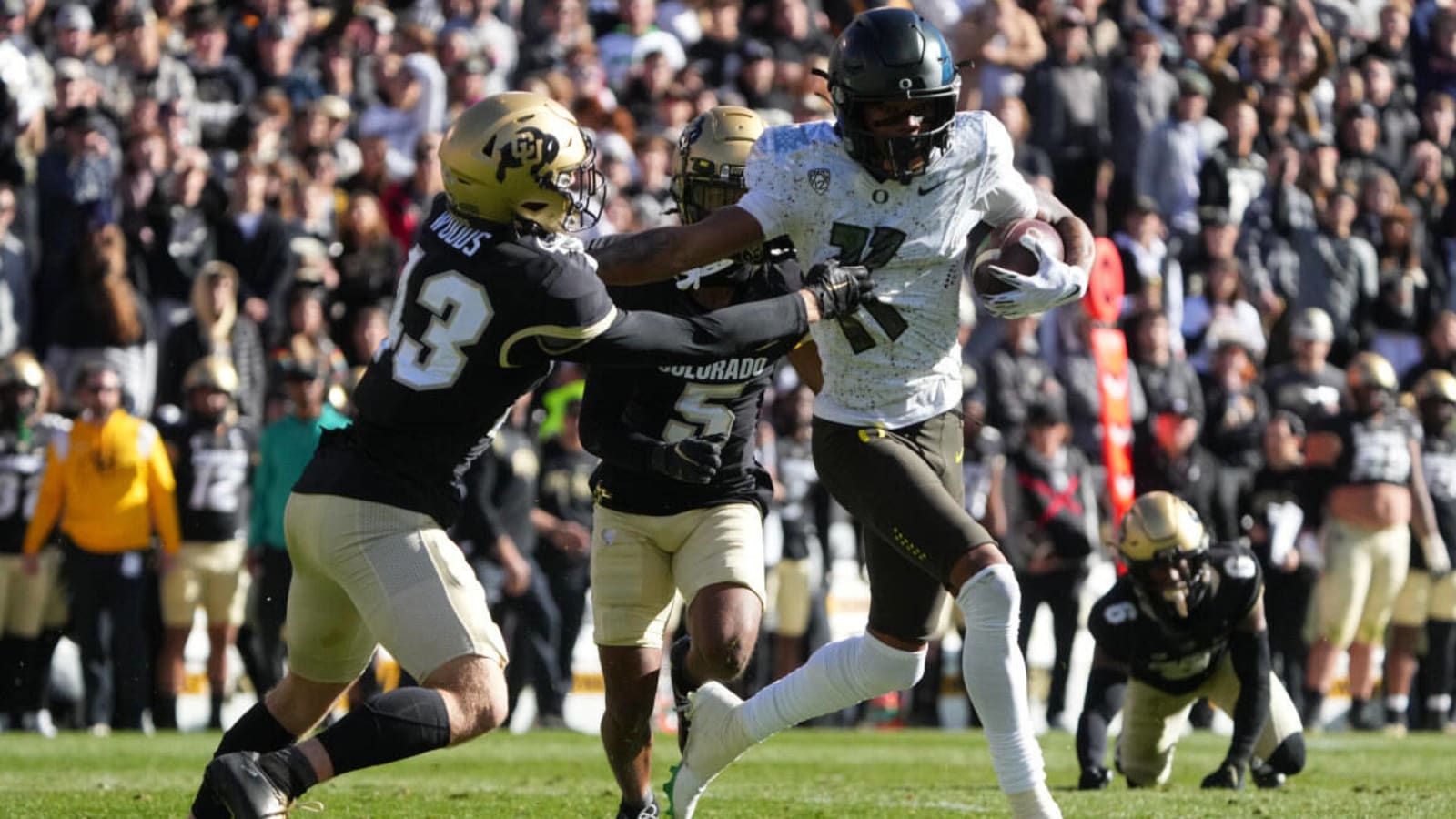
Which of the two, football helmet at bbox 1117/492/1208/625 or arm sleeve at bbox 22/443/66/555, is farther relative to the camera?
arm sleeve at bbox 22/443/66/555

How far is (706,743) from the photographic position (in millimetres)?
6414

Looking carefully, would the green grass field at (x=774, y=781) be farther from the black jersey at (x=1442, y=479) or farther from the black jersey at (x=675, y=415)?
the black jersey at (x=1442, y=479)

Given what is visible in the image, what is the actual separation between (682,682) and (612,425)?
0.80 meters

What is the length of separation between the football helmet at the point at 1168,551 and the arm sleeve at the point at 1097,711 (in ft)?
1.51

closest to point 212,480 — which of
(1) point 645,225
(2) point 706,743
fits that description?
(1) point 645,225

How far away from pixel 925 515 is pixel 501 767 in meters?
4.53

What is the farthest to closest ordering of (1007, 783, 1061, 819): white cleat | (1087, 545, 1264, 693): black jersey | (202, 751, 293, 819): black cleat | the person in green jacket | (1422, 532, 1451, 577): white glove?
1. (1422, 532, 1451, 577): white glove
2. the person in green jacket
3. (1087, 545, 1264, 693): black jersey
4. (1007, 783, 1061, 819): white cleat
5. (202, 751, 293, 819): black cleat

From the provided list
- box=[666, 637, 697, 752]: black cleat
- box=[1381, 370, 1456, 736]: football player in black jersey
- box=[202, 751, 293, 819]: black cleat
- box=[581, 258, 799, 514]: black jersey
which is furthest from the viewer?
box=[1381, 370, 1456, 736]: football player in black jersey

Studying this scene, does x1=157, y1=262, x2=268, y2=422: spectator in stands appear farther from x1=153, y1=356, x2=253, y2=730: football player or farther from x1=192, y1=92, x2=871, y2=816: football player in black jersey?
x1=192, y1=92, x2=871, y2=816: football player in black jersey

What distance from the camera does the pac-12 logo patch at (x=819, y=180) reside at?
19.2 feet

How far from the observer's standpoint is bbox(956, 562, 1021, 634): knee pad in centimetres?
546

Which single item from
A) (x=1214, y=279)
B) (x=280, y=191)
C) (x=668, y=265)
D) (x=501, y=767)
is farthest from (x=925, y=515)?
(x=1214, y=279)

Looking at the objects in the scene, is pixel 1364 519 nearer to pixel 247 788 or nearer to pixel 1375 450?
pixel 1375 450

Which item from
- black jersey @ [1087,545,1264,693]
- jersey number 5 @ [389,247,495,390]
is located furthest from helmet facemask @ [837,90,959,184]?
black jersey @ [1087,545,1264,693]
